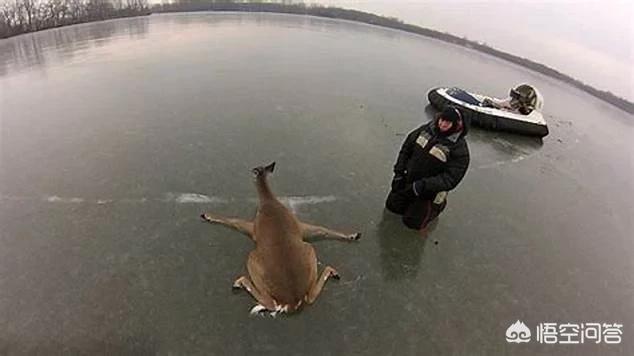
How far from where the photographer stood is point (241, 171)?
6207mm

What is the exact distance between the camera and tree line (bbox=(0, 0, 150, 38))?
501 inches

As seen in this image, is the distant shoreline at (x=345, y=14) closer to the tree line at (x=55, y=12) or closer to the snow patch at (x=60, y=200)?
the tree line at (x=55, y=12)

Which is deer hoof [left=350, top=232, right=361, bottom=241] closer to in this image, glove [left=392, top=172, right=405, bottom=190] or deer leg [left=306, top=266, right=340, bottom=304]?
deer leg [left=306, top=266, right=340, bottom=304]

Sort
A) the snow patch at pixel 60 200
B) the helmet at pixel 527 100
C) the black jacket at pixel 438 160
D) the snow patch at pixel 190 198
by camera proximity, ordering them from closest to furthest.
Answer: the black jacket at pixel 438 160 → the snow patch at pixel 60 200 → the snow patch at pixel 190 198 → the helmet at pixel 527 100

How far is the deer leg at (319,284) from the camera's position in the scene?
12.9ft

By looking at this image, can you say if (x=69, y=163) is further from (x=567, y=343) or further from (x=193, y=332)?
(x=567, y=343)

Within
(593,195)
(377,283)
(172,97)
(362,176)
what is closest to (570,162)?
(593,195)

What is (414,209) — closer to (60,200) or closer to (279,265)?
(279,265)

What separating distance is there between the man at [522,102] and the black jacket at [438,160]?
4872 mm

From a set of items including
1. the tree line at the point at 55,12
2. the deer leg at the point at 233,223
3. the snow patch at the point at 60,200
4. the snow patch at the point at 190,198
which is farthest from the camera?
the tree line at the point at 55,12

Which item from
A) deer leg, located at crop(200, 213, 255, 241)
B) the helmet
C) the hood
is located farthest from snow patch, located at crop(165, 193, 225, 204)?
the helmet

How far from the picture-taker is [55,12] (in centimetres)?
1389

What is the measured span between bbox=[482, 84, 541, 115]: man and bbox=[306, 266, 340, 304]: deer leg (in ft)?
20.4

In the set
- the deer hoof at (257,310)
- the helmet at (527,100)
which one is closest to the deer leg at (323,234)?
the deer hoof at (257,310)
